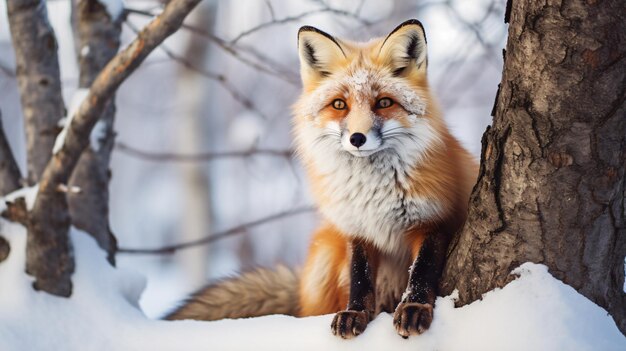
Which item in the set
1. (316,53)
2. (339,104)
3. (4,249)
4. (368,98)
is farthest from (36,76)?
(368,98)

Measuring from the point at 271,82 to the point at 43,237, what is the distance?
914 centimetres

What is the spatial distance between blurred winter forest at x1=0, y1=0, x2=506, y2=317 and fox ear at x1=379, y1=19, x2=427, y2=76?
1.50 ft

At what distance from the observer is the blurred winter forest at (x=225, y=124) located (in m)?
3.67

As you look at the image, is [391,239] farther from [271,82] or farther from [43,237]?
[271,82]

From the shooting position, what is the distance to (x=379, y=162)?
2.34 meters

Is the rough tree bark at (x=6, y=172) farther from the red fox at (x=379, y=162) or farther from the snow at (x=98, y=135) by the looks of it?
the red fox at (x=379, y=162)

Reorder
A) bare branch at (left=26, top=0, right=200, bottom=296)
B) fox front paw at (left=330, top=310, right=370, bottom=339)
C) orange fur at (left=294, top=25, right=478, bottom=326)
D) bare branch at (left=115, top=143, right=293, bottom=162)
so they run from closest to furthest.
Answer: fox front paw at (left=330, top=310, right=370, bottom=339) < orange fur at (left=294, top=25, right=478, bottom=326) < bare branch at (left=26, top=0, right=200, bottom=296) < bare branch at (left=115, top=143, right=293, bottom=162)

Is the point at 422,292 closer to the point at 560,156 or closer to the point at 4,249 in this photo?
the point at 560,156

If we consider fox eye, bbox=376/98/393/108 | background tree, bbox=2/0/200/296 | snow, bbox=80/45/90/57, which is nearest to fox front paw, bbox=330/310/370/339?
fox eye, bbox=376/98/393/108

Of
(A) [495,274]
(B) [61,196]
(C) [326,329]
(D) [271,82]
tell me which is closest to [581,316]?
(A) [495,274]

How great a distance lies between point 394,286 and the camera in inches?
97.5

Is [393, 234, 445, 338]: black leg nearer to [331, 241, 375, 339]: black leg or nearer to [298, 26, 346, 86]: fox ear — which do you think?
[331, 241, 375, 339]: black leg

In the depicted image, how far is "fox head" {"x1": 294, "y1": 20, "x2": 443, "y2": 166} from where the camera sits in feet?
7.40

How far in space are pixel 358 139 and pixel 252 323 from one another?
2.57 ft
